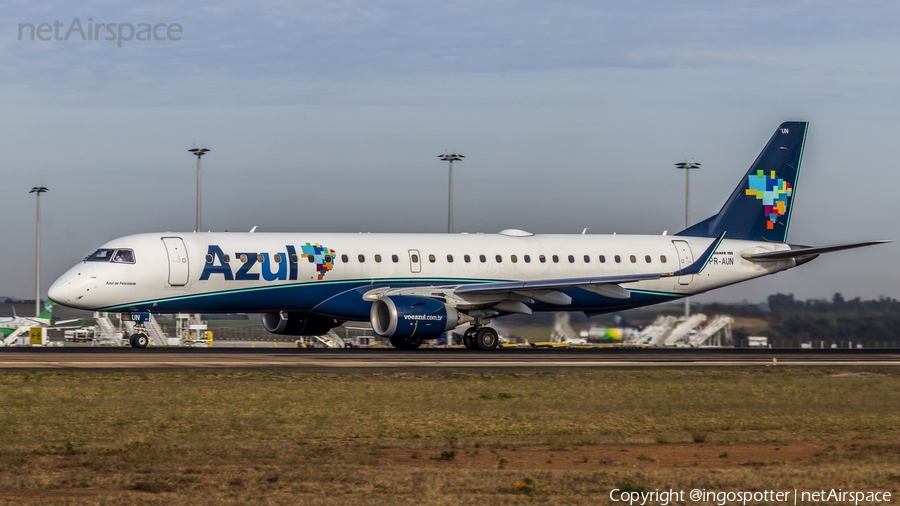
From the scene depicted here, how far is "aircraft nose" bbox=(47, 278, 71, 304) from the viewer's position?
113 ft

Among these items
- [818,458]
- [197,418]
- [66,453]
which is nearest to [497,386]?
[197,418]

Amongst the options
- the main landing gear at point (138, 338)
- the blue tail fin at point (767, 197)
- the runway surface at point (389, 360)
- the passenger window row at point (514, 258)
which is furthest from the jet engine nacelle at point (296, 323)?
the blue tail fin at point (767, 197)

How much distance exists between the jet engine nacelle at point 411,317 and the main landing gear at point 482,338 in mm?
1509

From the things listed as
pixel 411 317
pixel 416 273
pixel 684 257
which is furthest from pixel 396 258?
pixel 684 257

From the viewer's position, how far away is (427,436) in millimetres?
16094

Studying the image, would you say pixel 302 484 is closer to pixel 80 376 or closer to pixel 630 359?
pixel 80 376

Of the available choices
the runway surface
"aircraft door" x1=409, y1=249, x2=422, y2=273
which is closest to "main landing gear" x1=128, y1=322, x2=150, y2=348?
the runway surface

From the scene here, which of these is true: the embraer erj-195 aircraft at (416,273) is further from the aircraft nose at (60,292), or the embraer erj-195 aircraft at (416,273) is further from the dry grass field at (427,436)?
the dry grass field at (427,436)

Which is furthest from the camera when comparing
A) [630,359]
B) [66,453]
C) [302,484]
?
[630,359]

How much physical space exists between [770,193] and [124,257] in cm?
2599

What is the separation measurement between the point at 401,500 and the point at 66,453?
5340 millimetres

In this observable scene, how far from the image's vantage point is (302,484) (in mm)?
11617

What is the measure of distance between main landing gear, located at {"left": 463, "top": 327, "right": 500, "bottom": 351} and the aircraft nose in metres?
13.3

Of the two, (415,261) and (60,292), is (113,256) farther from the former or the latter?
(415,261)
